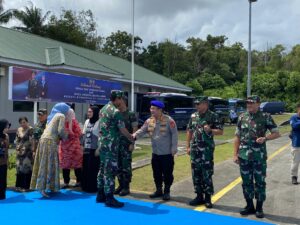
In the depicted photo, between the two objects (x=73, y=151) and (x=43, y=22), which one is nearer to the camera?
(x=73, y=151)

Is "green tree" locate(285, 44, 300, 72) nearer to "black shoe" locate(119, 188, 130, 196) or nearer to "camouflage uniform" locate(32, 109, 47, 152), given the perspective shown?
"black shoe" locate(119, 188, 130, 196)

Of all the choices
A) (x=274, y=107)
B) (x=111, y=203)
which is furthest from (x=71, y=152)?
(x=274, y=107)

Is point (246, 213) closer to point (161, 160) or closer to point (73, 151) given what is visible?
point (161, 160)

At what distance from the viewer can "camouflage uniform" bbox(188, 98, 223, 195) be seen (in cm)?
662

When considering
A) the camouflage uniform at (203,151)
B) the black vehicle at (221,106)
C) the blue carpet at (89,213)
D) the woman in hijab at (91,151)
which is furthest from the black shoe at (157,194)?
the black vehicle at (221,106)

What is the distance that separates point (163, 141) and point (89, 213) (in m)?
1.87

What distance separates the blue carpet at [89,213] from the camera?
5.82 meters

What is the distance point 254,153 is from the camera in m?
6.14

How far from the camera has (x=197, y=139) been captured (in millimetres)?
6703

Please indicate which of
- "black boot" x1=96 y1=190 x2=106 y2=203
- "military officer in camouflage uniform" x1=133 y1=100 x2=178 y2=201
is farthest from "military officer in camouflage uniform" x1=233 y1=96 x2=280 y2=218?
"black boot" x1=96 y1=190 x2=106 y2=203

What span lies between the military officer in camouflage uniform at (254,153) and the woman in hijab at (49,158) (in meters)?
3.46

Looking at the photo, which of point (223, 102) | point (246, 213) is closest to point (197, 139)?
point (246, 213)

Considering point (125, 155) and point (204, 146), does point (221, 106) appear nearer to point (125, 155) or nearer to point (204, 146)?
point (125, 155)

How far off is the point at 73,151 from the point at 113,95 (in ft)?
6.36
